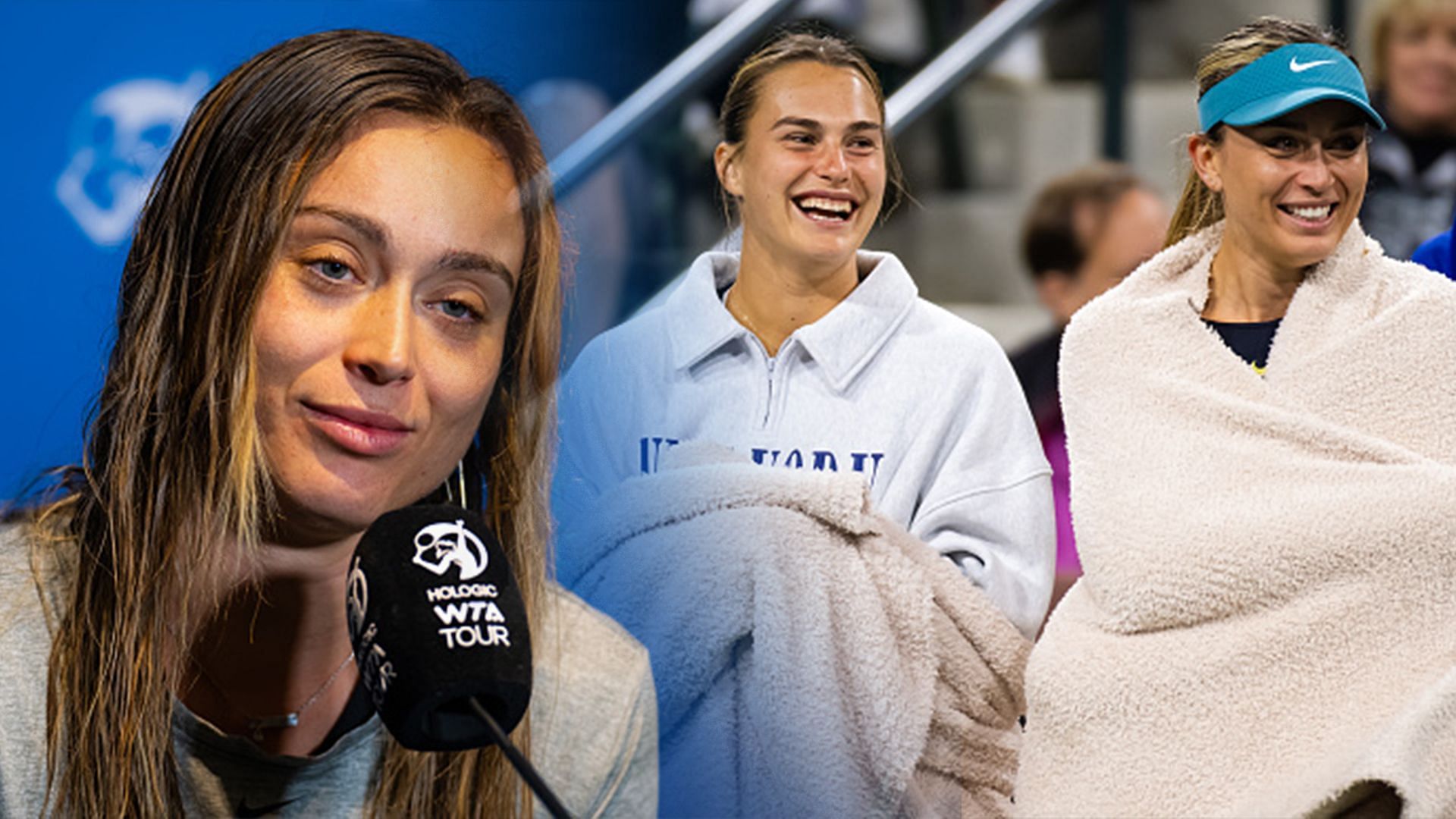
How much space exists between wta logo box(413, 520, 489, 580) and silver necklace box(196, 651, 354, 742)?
263 mm

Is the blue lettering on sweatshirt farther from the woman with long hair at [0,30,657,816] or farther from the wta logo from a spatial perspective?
the wta logo

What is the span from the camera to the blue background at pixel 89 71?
1.23 m

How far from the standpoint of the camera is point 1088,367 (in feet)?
3.60

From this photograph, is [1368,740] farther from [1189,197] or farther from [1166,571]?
[1189,197]

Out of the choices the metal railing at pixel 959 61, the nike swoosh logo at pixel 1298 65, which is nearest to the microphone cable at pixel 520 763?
the metal railing at pixel 959 61

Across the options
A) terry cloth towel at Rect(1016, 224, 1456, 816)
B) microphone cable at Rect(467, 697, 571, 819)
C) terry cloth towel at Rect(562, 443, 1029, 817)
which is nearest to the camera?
microphone cable at Rect(467, 697, 571, 819)

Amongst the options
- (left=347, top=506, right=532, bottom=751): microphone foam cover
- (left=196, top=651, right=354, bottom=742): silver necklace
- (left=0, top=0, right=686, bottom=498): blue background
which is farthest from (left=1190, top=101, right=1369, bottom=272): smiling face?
(left=196, top=651, right=354, bottom=742): silver necklace

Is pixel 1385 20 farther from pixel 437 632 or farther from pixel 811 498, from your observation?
pixel 437 632

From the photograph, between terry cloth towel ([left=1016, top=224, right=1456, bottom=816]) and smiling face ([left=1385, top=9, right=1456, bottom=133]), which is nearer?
terry cloth towel ([left=1016, top=224, right=1456, bottom=816])

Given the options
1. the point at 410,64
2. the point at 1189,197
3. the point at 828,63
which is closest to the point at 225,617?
the point at 410,64

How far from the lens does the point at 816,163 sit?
3.69 ft

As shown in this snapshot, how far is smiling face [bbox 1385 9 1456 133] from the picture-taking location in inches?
45.1

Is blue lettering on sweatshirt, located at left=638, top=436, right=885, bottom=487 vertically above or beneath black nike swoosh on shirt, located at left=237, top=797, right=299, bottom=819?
above

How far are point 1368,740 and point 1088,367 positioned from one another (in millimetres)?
285
